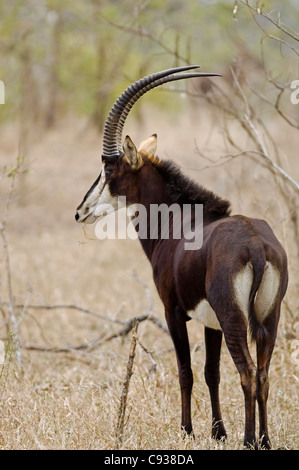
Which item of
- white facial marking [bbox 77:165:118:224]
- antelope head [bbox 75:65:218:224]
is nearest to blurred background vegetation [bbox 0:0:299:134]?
antelope head [bbox 75:65:218:224]

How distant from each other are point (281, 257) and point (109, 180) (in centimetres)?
165

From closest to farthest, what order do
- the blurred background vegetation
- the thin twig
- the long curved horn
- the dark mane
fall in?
the thin twig
the dark mane
the long curved horn
the blurred background vegetation

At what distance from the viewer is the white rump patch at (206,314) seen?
14.8 ft

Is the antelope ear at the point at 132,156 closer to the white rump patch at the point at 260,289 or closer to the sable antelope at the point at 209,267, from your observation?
the sable antelope at the point at 209,267

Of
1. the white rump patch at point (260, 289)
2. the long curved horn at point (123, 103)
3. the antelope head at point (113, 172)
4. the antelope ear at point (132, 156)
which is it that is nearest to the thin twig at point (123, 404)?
the white rump patch at point (260, 289)

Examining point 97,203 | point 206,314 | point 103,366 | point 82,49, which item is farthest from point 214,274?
point 82,49

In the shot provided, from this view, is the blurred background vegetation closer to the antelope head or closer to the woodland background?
the woodland background

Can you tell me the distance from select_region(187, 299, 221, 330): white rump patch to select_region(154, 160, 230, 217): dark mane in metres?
0.75

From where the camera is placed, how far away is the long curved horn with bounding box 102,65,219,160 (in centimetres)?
515

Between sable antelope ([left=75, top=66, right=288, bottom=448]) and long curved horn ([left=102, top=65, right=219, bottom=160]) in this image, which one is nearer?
sable antelope ([left=75, top=66, right=288, bottom=448])

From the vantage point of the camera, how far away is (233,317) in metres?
4.16

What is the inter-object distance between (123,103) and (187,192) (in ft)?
2.72
